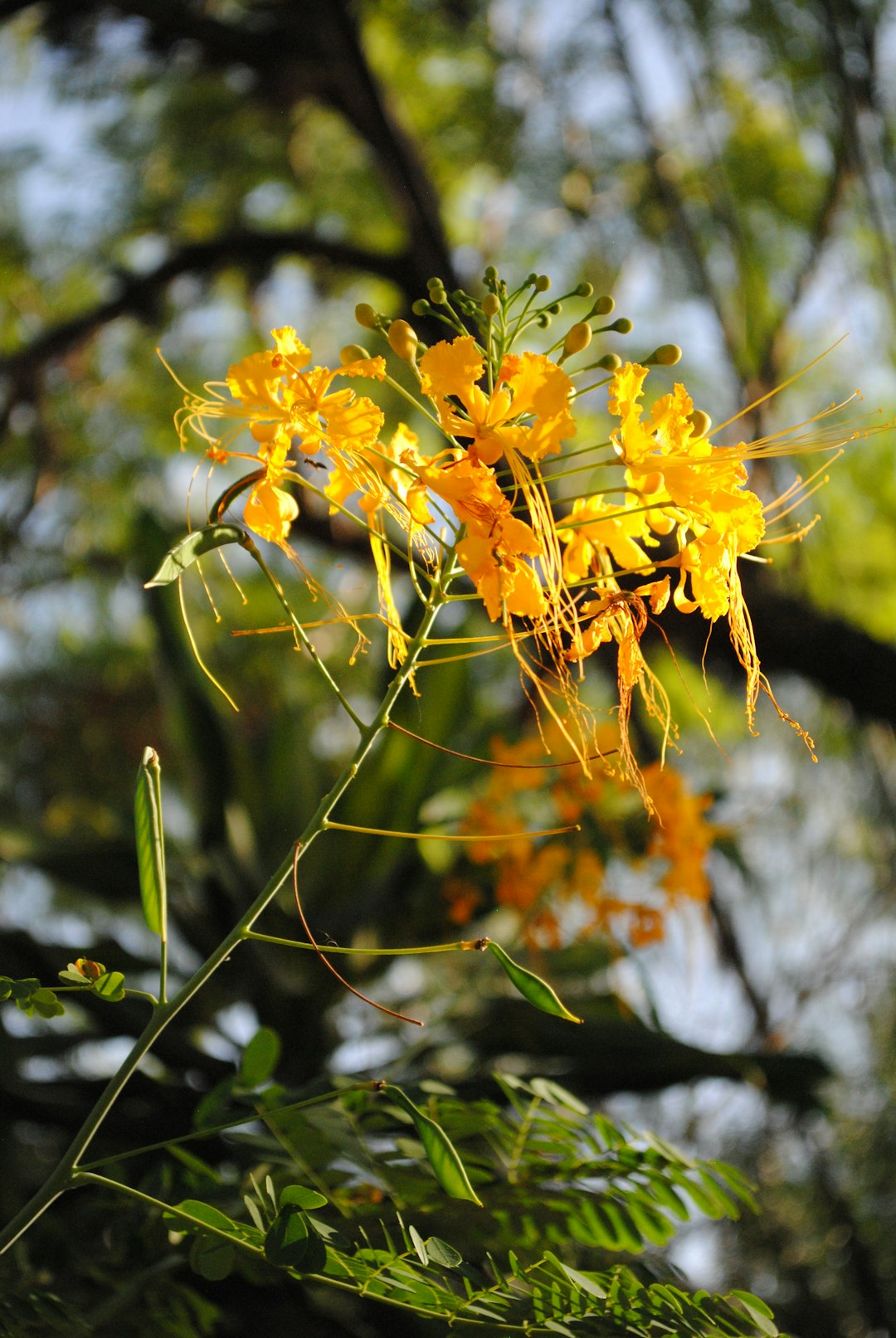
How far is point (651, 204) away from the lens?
1.80 metres

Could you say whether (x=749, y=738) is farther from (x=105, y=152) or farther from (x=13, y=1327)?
(x=105, y=152)

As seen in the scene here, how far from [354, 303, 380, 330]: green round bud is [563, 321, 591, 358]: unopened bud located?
0.24 feet

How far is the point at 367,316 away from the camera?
1.31 ft

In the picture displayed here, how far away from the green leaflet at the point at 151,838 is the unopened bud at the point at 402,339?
17 centimetres

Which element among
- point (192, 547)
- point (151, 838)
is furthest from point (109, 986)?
point (192, 547)

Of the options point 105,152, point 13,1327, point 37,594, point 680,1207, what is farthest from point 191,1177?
point 105,152

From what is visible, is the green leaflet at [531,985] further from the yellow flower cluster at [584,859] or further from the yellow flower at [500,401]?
the yellow flower cluster at [584,859]

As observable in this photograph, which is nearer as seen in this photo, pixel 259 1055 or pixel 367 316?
pixel 367 316

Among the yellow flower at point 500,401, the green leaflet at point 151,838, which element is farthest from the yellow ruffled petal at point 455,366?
the green leaflet at point 151,838

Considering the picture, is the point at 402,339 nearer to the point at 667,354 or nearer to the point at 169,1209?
the point at 667,354

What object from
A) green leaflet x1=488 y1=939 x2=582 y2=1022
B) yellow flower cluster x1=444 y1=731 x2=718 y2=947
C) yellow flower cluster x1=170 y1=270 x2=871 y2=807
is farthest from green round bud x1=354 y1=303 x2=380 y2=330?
yellow flower cluster x1=444 y1=731 x2=718 y2=947

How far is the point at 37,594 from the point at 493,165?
1156 millimetres

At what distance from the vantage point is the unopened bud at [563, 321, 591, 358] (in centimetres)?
39

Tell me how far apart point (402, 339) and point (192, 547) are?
12 cm
